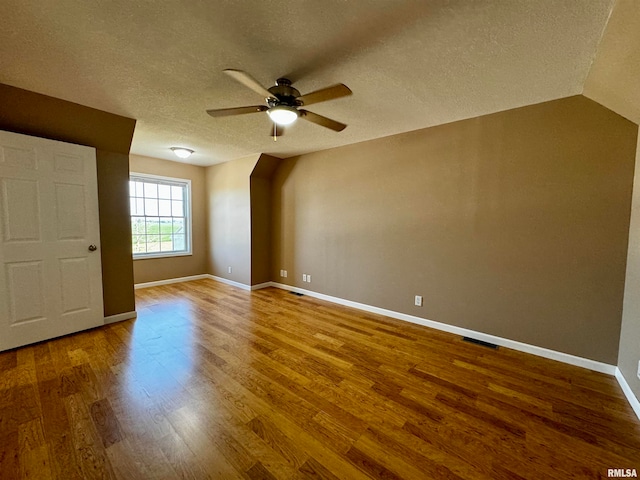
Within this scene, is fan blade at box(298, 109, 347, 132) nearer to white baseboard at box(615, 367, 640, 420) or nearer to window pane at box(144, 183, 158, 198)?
white baseboard at box(615, 367, 640, 420)

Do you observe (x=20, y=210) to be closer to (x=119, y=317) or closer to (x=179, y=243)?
(x=119, y=317)

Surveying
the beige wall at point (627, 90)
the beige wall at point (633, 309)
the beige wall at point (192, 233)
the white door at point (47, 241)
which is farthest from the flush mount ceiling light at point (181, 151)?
the beige wall at point (633, 309)

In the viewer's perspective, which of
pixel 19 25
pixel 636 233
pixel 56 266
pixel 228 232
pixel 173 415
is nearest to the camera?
pixel 19 25

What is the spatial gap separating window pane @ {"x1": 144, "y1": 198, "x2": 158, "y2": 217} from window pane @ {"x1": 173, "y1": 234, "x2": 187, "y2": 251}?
611 mm

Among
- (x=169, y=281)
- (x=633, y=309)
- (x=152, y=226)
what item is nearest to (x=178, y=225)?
(x=152, y=226)

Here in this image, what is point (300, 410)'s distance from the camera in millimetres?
1782

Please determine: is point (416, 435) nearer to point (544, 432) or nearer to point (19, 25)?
point (544, 432)

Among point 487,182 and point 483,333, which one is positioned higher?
point 487,182

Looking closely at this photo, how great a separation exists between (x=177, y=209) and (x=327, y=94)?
15.7 feet

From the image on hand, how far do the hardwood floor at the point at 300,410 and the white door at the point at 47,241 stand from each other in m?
0.28

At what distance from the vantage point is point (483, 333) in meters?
2.87

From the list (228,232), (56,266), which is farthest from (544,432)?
(228,232)

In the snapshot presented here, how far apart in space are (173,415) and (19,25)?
102 inches

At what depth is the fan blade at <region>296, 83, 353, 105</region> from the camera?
1.71 meters
